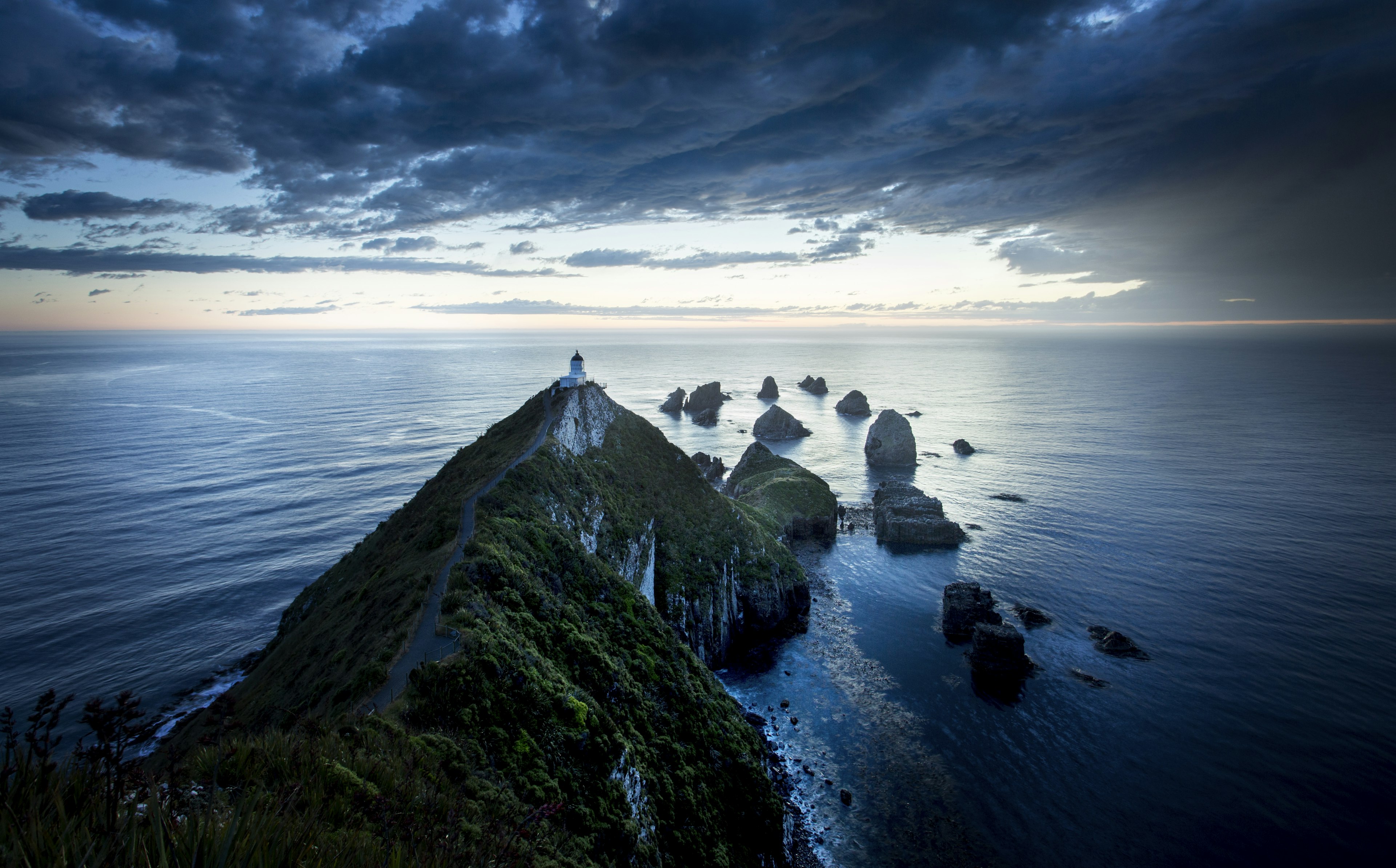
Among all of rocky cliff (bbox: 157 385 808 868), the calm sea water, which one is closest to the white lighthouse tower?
rocky cliff (bbox: 157 385 808 868)

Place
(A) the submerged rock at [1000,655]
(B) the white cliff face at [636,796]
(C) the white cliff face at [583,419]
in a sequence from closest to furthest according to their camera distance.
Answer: (B) the white cliff face at [636,796]
(A) the submerged rock at [1000,655]
(C) the white cliff face at [583,419]

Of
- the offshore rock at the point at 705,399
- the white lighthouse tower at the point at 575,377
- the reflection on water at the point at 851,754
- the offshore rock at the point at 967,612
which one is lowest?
the reflection on water at the point at 851,754

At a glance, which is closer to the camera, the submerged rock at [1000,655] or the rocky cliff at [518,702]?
the rocky cliff at [518,702]

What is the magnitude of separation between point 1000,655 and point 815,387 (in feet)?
516

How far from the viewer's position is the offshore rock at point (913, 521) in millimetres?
66000

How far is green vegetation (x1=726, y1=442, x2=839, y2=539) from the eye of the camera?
224ft

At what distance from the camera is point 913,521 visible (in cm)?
6706

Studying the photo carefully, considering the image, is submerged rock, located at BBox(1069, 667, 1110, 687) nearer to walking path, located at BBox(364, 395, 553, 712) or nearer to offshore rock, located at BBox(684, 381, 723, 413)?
walking path, located at BBox(364, 395, 553, 712)

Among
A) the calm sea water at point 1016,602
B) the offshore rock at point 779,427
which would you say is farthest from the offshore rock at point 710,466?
the offshore rock at point 779,427

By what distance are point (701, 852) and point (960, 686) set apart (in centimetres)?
2653

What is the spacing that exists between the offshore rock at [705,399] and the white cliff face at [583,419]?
3794 inches

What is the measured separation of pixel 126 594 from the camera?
161 feet

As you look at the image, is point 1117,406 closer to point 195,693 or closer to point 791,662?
point 791,662

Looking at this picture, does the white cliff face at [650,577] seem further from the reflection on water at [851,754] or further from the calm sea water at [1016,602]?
the calm sea water at [1016,602]
